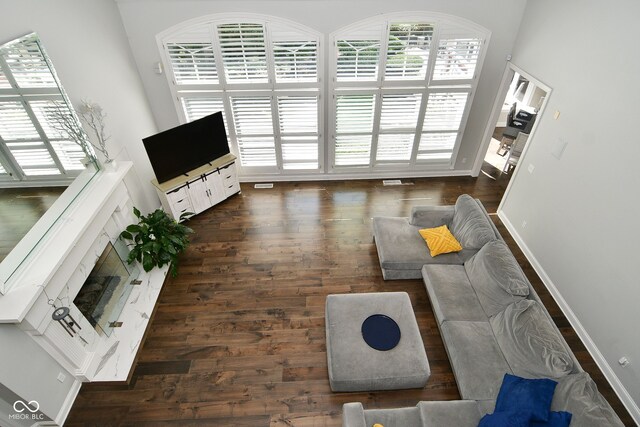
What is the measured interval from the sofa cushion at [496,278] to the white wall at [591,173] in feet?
2.99

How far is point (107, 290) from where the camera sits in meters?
4.16

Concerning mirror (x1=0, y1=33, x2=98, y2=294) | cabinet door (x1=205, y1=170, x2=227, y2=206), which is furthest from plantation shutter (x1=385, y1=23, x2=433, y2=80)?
mirror (x1=0, y1=33, x2=98, y2=294)

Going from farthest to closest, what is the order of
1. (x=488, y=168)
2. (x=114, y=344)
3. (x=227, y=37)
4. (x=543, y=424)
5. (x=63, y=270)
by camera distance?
(x=488, y=168), (x=227, y=37), (x=114, y=344), (x=63, y=270), (x=543, y=424)

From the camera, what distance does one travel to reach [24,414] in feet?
10.1

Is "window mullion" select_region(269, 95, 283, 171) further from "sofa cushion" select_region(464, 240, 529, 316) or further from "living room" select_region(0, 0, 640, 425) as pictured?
"sofa cushion" select_region(464, 240, 529, 316)

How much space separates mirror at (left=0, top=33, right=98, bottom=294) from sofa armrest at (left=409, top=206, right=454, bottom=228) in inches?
167

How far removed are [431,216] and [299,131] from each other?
2672 mm

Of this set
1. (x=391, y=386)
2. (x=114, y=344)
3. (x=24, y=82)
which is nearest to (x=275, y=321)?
(x=391, y=386)

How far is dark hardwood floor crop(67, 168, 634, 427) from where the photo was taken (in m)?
3.49

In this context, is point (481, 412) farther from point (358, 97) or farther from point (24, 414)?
point (358, 97)

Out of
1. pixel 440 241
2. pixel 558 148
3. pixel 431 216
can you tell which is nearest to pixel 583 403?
pixel 440 241

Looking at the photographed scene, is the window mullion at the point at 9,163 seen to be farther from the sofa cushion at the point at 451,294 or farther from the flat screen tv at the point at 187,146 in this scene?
the sofa cushion at the point at 451,294

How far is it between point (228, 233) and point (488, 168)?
5.23m

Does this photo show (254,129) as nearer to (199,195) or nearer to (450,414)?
(199,195)
